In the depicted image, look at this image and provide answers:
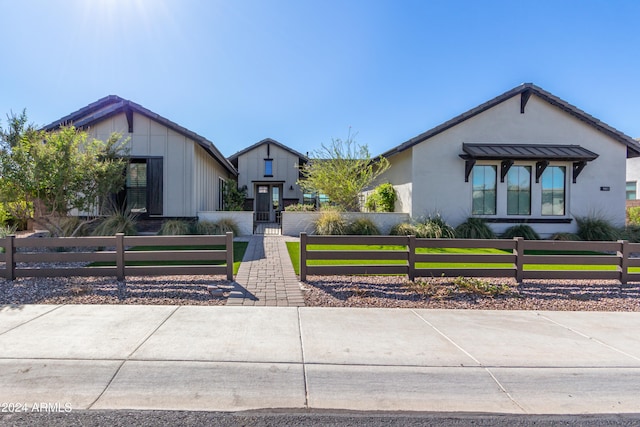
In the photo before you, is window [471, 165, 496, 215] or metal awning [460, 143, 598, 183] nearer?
metal awning [460, 143, 598, 183]

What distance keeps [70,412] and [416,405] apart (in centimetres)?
283

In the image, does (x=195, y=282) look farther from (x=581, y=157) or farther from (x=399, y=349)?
(x=581, y=157)

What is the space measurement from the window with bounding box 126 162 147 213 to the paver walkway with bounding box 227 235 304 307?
585 centimetres

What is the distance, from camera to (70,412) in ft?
8.21

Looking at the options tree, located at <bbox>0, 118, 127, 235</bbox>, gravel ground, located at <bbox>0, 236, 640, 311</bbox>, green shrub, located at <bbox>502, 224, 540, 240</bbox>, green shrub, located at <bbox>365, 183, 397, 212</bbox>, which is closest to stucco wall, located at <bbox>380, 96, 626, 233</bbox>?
green shrub, located at <bbox>502, 224, 540, 240</bbox>

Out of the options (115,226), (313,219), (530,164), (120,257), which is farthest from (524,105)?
(115,226)

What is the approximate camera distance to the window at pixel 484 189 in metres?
12.9

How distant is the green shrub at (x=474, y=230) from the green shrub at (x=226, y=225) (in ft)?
28.8

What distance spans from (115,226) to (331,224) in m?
7.46

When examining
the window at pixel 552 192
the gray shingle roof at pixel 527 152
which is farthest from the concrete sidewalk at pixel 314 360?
the window at pixel 552 192

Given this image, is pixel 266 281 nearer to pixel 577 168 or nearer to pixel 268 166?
pixel 577 168

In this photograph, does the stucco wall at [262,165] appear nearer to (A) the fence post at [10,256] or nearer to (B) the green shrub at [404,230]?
(B) the green shrub at [404,230]

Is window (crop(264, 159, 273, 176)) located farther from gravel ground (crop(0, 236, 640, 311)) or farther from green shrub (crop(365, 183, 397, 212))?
gravel ground (crop(0, 236, 640, 311))

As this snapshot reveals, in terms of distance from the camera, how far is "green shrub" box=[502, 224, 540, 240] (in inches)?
479
